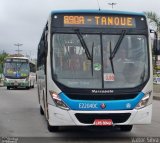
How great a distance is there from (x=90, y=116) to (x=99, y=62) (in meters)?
1.28

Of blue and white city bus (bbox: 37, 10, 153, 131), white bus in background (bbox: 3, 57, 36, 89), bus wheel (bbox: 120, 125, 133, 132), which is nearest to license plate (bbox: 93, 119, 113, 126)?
blue and white city bus (bbox: 37, 10, 153, 131)

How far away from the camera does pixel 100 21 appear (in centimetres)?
1127

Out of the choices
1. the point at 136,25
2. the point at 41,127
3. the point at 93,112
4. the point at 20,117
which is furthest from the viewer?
the point at 20,117

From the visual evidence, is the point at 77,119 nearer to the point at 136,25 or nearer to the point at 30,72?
the point at 136,25

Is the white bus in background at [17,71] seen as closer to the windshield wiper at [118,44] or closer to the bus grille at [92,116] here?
the windshield wiper at [118,44]

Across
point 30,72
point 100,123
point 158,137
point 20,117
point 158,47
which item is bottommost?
point 30,72

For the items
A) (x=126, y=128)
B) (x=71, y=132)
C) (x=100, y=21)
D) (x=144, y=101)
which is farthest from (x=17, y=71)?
(x=144, y=101)

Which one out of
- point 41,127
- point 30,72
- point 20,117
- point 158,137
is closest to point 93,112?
point 158,137

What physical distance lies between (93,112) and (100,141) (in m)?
0.84

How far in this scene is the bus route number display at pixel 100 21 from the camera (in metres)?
11.2

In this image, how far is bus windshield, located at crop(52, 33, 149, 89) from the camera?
10820 mm

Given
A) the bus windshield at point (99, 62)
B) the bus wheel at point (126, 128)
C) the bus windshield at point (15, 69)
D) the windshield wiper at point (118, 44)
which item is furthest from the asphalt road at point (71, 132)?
the bus windshield at point (15, 69)

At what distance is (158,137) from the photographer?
38.0 feet

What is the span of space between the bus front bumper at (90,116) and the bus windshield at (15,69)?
108 ft
